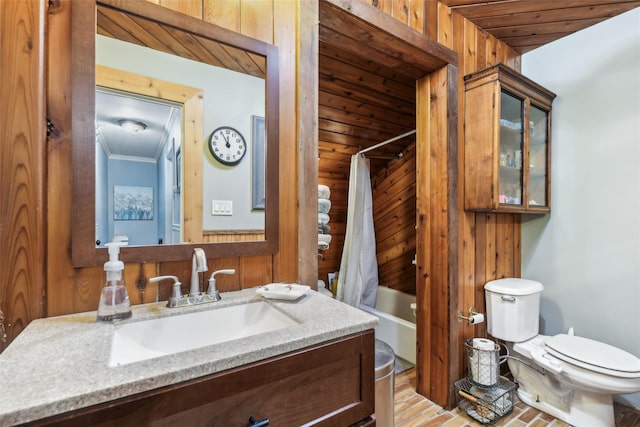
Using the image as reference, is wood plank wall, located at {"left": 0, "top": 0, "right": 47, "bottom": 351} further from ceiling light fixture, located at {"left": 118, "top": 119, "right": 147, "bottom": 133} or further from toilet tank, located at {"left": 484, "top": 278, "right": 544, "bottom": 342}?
toilet tank, located at {"left": 484, "top": 278, "right": 544, "bottom": 342}

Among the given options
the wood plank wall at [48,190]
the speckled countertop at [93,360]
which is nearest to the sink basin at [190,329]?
the speckled countertop at [93,360]

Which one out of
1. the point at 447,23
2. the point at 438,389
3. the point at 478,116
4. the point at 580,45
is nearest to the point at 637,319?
the point at 438,389

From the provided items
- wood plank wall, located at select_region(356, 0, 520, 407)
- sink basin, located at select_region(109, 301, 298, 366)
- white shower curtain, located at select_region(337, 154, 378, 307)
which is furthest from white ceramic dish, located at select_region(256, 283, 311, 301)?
white shower curtain, located at select_region(337, 154, 378, 307)

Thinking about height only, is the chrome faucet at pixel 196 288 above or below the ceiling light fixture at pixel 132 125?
below

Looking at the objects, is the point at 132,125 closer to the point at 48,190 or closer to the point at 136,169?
Answer: the point at 136,169

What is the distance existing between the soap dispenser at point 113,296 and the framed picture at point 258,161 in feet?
1.62

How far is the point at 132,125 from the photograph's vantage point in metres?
0.99

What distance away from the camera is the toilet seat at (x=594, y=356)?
1.42 metres

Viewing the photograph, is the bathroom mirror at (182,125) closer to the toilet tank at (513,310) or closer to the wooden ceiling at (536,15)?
the wooden ceiling at (536,15)

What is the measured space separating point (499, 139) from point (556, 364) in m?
1.29

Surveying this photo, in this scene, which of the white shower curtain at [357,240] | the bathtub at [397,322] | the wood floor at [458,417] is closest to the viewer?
the wood floor at [458,417]


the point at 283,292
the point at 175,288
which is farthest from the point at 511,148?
the point at 175,288

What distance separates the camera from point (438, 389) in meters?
1.82

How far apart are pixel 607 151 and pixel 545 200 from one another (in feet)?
1.44
